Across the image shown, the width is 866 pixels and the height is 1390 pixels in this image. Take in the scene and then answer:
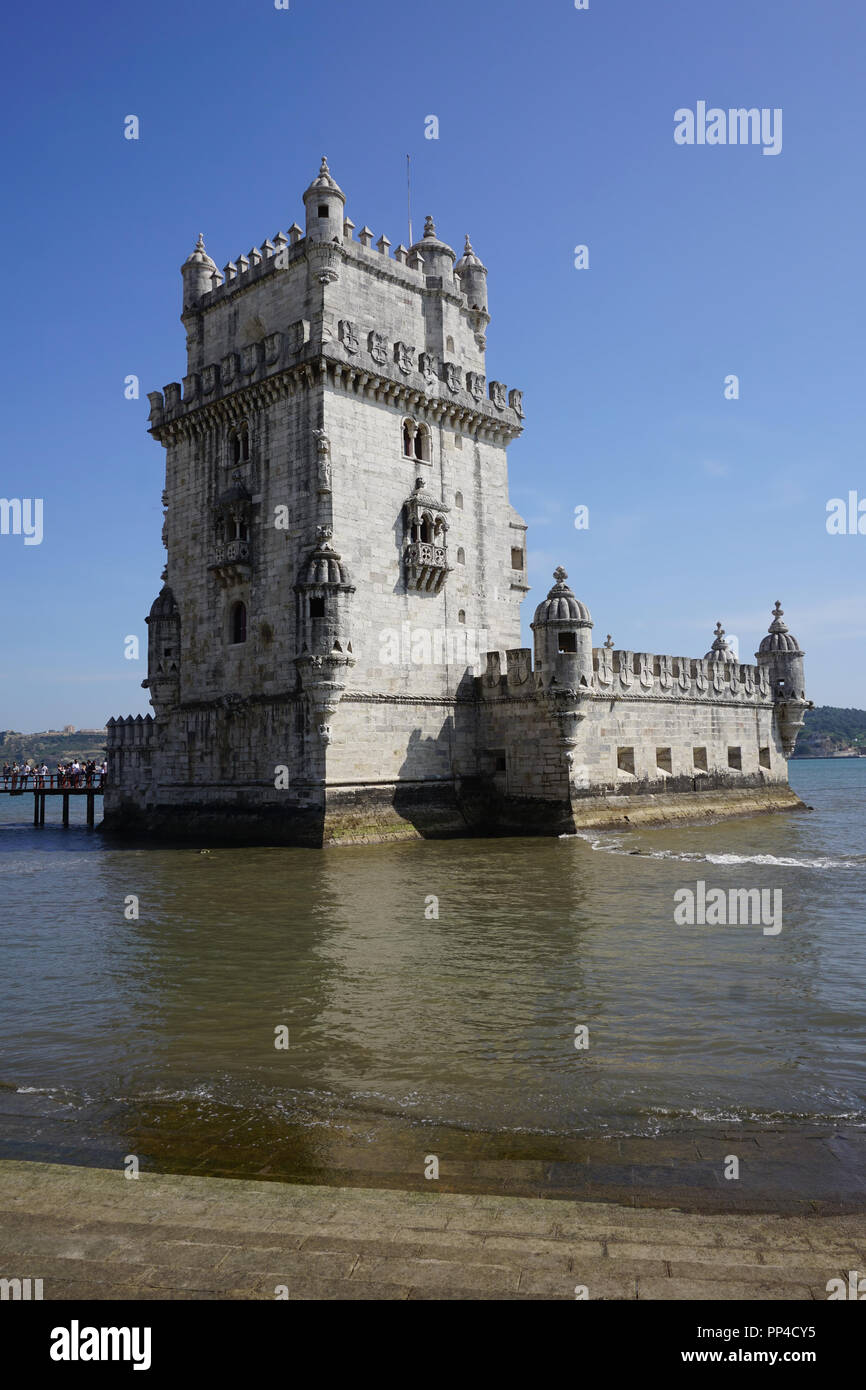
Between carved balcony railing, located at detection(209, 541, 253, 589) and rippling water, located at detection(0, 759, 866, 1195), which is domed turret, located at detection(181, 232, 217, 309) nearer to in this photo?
carved balcony railing, located at detection(209, 541, 253, 589)

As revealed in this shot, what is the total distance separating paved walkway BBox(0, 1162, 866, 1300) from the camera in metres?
3.95

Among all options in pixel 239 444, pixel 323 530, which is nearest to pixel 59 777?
pixel 239 444

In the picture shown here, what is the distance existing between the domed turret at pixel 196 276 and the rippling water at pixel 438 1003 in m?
25.0

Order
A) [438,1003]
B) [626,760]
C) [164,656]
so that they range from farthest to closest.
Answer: [164,656]
[626,760]
[438,1003]

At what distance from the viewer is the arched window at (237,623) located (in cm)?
3219

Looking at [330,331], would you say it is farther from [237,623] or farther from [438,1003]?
[438,1003]

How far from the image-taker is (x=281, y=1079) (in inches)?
322

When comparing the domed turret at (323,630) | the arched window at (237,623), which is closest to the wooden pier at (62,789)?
the arched window at (237,623)

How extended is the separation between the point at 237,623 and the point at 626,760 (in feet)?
49.2

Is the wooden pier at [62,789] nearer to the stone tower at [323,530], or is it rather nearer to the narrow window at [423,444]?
the stone tower at [323,530]

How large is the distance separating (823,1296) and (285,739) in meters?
26.2

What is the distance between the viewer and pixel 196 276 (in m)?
36.0

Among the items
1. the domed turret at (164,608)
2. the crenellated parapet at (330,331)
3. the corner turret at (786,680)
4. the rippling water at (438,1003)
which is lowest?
the rippling water at (438,1003)
